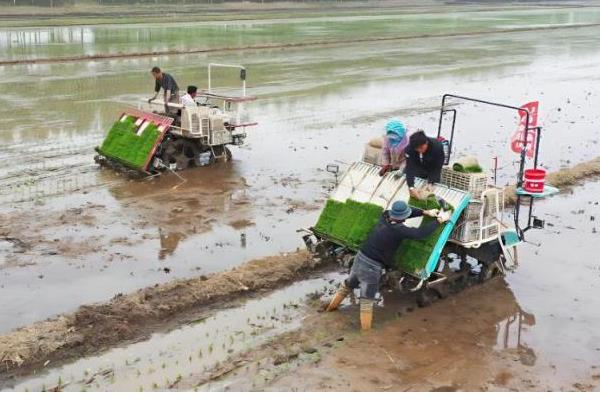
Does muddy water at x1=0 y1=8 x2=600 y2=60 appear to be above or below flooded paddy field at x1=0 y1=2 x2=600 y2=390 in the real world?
above

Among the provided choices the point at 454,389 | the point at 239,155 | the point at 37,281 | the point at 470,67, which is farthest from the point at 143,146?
the point at 470,67

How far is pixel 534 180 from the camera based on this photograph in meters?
8.92

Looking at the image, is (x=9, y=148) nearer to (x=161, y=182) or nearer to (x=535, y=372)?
(x=161, y=182)

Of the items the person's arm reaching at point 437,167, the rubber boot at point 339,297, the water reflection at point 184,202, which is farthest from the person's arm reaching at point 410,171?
the water reflection at point 184,202

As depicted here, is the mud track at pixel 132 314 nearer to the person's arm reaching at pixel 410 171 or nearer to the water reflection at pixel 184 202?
the water reflection at pixel 184 202

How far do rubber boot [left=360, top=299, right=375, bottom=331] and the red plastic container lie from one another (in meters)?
2.66

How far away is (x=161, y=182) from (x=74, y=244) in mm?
3466

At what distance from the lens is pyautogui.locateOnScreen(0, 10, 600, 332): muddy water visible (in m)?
10.1

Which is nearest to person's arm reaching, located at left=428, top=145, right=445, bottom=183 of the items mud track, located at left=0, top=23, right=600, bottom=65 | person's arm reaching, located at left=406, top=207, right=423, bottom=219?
person's arm reaching, located at left=406, top=207, right=423, bottom=219

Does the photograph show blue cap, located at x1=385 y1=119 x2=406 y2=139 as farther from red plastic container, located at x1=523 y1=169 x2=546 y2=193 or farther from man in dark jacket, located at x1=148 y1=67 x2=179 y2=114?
man in dark jacket, located at x1=148 y1=67 x2=179 y2=114

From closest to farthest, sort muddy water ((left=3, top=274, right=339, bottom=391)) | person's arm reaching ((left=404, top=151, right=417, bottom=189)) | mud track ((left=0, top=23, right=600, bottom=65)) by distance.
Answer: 1. muddy water ((left=3, top=274, right=339, bottom=391))
2. person's arm reaching ((left=404, top=151, right=417, bottom=189))
3. mud track ((left=0, top=23, right=600, bottom=65))

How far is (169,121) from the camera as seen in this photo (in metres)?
14.3

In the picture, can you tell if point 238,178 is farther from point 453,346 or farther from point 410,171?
point 453,346

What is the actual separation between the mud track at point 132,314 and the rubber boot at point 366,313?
1.66m
